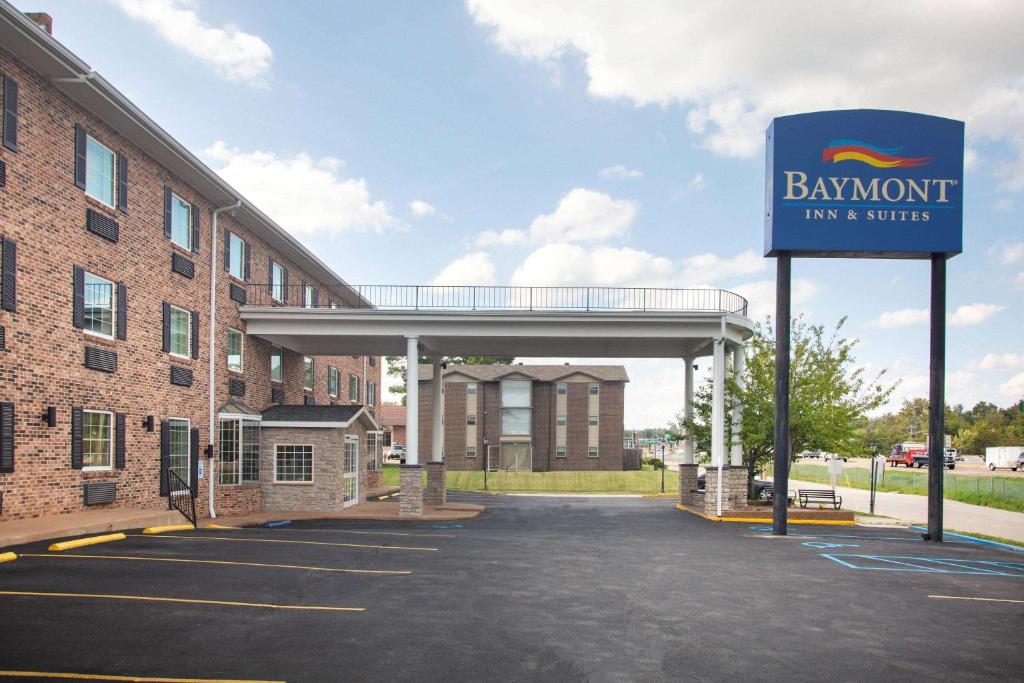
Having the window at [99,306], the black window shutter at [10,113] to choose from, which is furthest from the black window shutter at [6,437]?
the black window shutter at [10,113]

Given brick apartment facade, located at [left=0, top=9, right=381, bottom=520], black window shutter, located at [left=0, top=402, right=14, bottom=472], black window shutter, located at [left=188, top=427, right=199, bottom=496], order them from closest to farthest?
black window shutter, located at [left=0, top=402, right=14, bottom=472]
brick apartment facade, located at [left=0, top=9, right=381, bottom=520]
black window shutter, located at [left=188, top=427, right=199, bottom=496]

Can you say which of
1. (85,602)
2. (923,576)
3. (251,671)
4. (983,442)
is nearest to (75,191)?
(85,602)

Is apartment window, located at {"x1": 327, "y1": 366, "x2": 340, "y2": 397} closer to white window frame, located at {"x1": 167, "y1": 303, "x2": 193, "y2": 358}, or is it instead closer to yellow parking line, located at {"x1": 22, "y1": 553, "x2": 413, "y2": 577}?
white window frame, located at {"x1": 167, "y1": 303, "x2": 193, "y2": 358}

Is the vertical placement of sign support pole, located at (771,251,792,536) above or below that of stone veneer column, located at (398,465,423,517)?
above

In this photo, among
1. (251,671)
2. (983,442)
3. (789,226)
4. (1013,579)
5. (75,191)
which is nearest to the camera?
(251,671)

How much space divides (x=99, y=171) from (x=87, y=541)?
8661 mm

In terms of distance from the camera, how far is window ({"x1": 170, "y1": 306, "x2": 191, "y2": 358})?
2173cm

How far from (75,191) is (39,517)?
6.76 meters

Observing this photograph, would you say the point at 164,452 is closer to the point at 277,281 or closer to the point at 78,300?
the point at 78,300

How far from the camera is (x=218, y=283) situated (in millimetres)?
24031

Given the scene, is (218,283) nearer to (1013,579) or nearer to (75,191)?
(75,191)

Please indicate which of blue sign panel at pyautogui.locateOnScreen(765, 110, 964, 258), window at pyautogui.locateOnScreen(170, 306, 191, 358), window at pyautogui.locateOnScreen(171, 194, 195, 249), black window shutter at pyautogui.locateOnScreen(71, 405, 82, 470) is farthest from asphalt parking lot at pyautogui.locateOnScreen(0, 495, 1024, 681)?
window at pyautogui.locateOnScreen(171, 194, 195, 249)

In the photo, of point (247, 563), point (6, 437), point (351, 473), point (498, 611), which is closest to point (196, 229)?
point (6, 437)

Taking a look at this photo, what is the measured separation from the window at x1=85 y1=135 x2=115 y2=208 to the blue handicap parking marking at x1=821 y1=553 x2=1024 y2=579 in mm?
17801
